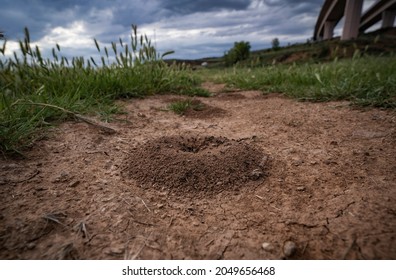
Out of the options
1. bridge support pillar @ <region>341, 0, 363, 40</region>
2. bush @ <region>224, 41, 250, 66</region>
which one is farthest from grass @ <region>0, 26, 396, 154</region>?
bridge support pillar @ <region>341, 0, 363, 40</region>

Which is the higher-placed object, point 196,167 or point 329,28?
point 329,28

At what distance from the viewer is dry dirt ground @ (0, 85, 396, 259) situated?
92cm

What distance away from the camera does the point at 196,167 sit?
1.40 metres

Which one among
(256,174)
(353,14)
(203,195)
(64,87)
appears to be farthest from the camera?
(353,14)

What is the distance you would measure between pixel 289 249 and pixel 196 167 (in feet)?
2.11

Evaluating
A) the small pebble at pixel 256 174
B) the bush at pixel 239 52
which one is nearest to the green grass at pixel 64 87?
the small pebble at pixel 256 174

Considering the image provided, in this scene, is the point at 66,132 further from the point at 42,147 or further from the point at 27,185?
the point at 27,185

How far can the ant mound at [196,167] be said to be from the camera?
132 centimetres

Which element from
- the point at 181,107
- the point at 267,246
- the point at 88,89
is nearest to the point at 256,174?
A: the point at 267,246

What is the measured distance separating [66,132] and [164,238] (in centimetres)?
131

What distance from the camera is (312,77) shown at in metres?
4.27

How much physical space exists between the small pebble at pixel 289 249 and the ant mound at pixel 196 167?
406 millimetres

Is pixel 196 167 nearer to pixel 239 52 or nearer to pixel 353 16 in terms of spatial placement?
pixel 239 52
